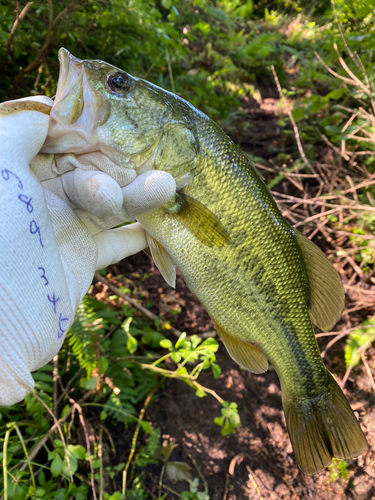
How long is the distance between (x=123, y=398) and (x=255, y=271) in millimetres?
1510

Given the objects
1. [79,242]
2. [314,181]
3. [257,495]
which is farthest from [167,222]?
[314,181]

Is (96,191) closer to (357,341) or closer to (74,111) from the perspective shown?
(74,111)

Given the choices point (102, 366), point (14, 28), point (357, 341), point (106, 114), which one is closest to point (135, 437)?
point (102, 366)

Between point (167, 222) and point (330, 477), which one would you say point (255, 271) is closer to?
point (167, 222)

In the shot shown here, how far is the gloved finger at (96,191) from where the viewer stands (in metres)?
1.19

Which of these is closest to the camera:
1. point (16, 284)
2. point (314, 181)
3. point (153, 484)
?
point (16, 284)

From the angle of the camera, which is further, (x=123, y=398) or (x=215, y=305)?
(x=123, y=398)

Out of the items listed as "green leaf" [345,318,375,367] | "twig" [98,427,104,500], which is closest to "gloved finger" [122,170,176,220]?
"twig" [98,427,104,500]

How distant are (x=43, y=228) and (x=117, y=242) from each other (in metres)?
0.58

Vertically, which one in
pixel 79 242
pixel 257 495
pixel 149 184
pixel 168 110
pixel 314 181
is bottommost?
pixel 257 495

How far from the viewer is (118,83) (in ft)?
4.29

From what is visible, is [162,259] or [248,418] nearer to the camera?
[162,259]

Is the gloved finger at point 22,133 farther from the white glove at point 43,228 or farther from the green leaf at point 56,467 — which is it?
the green leaf at point 56,467

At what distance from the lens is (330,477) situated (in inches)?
105
